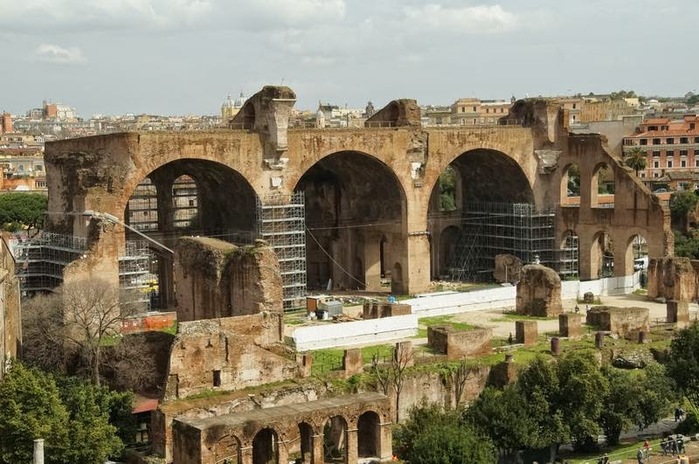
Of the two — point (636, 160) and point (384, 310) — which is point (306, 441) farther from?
point (636, 160)

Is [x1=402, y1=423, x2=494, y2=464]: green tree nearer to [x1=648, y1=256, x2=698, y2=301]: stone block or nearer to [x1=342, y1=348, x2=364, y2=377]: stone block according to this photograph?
[x1=342, y1=348, x2=364, y2=377]: stone block

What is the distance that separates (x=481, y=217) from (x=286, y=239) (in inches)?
488

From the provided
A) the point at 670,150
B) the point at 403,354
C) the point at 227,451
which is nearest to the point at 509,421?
the point at 403,354

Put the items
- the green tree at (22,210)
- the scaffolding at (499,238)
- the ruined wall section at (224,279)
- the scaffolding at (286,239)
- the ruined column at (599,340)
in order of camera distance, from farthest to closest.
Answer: the green tree at (22,210)
the scaffolding at (499,238)
the scaffolding at (286,239)
the ruined column at (599,340)
the ruined wall section at (224,279)

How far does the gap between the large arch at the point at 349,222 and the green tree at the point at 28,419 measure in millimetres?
21561

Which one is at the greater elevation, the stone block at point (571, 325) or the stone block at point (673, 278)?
the stone block at point (673, 278)

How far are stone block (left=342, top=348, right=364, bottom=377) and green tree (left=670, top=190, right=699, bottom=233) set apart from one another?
1303 inches

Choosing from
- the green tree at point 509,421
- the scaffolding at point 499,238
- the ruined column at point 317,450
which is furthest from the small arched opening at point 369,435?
the scaffolding at point 499,238

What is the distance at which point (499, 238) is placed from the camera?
48.8m

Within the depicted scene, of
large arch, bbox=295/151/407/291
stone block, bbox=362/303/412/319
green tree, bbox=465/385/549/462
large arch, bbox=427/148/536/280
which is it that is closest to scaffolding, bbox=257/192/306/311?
stone block, bbox=362/303/412/319

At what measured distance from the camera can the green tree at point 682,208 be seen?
57531mm

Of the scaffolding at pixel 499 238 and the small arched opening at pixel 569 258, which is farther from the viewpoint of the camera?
the small arched opening at pixel 569 258

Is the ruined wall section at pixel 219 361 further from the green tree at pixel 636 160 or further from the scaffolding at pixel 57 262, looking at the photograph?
the green tree at pixel 636 160

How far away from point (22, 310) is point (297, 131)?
12764mm
